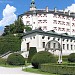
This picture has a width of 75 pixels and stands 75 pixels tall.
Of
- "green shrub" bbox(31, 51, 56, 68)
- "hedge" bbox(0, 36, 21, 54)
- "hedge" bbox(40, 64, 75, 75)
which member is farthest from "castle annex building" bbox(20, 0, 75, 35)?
"hedge" bbox(40, 64, 75, 75)

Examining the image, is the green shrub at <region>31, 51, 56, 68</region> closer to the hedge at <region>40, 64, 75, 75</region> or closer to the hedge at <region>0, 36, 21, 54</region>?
the hedge at <region>40, 64, 75, 75</region>

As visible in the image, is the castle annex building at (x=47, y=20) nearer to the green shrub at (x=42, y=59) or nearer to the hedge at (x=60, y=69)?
the green shrub at (x=42, y=59)

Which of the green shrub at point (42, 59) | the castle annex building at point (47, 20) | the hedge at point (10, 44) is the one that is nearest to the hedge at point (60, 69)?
the green shrub at point (42, 59)

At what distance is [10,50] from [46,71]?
1849 inches

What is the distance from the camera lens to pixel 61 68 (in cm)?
3066

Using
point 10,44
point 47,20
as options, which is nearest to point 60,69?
point 10,44

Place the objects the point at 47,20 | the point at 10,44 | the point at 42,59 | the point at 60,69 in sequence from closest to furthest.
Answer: the point at 60,69 → the point at 42,59 → the point at 10,44 → the point at 47,20

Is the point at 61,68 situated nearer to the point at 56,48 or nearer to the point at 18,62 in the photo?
the point at 18,62

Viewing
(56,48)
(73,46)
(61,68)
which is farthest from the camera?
(73,46)

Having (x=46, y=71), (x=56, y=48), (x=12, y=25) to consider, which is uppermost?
(x=12, y=25)

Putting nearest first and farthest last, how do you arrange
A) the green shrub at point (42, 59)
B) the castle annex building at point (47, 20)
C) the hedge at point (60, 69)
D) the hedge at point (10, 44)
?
the hedge at point (60, 69) < the green shrub at point (42, 59) < the hedge at point (10, 44) < the castle annex building at point (47, 20)

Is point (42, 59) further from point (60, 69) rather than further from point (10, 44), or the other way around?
point (10, 44)

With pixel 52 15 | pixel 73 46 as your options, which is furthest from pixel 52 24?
pixel 73 46

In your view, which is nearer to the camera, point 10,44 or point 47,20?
point 10,44
